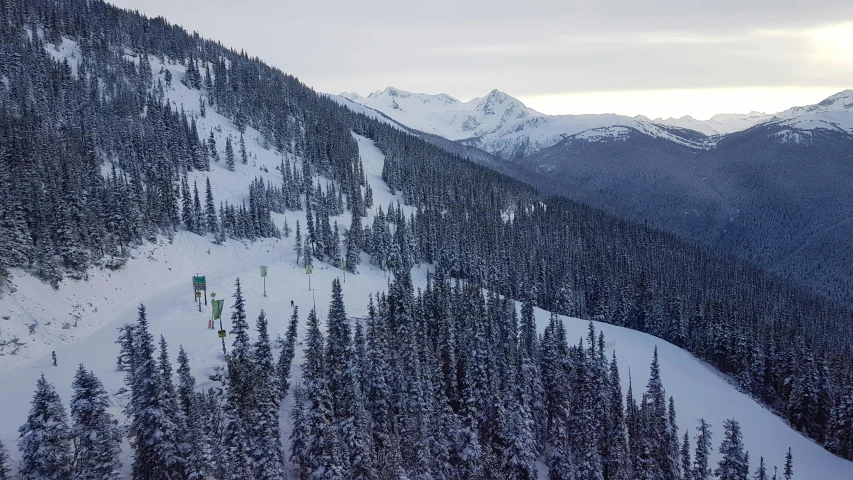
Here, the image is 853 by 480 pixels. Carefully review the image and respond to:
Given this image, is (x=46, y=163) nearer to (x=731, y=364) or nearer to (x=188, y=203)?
(x=188, y=203)

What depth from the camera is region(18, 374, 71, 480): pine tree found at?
30.0 meters

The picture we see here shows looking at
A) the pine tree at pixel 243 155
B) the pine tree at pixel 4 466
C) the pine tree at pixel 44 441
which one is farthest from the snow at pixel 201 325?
the pine tree at pixel 243 155

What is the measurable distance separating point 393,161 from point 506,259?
218 ft

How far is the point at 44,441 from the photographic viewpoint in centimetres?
3009

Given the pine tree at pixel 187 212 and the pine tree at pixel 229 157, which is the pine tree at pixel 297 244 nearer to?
the pine tree at pixel 187 212

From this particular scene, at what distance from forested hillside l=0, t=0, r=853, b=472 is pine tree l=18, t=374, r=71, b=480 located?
176 inches

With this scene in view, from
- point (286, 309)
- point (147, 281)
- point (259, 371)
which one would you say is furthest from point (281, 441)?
point (147, 281)

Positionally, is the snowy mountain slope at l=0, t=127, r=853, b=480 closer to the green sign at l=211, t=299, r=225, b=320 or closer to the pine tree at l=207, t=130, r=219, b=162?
the green sign at l=211, t=299, r=225, b=320

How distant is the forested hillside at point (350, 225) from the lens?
195 ft

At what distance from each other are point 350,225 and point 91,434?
88965mm

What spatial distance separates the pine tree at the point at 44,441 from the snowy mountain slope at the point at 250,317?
5919mm

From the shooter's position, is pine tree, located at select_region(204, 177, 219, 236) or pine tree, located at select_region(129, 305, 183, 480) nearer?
pine tree, located at select_region(129, 305, 183, 480)

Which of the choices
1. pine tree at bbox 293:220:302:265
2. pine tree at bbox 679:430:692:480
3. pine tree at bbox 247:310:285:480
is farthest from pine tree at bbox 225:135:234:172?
pine tree at bbox 679:430:692:480

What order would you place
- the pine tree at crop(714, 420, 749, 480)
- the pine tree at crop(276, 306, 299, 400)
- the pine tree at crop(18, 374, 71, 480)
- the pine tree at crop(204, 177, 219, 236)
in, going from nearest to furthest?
the pine tree at crop(18, 374, 71, 480) → the pine tree at crop(714, 420, 749, 480) → the pine tree at crop(276, 306, 299, 400) → the pine tree at crop(204, 177, 219, 236)
